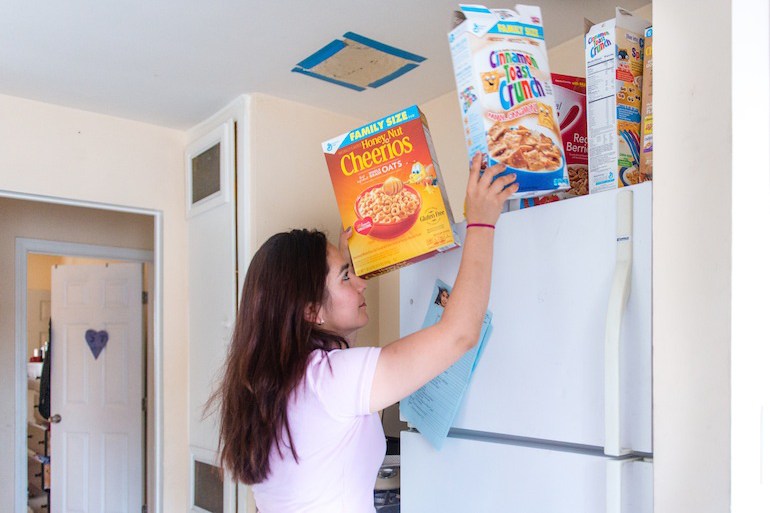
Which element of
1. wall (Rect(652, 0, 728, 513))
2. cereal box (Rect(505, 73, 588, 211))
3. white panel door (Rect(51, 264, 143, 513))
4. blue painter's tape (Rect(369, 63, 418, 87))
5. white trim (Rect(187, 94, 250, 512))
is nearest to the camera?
wall (Rect(652, 0, 728, 513))

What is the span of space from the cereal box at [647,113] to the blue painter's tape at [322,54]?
103cm

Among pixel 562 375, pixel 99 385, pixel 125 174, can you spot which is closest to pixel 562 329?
pixel 562 375

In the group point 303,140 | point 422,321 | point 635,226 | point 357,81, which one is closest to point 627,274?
point 635,226

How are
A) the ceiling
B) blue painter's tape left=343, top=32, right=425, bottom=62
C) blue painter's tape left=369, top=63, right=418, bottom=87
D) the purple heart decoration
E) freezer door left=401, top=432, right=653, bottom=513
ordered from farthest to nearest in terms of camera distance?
the purple heart decoration → blue painter's tape left=369, top=63, right=418, bottom=87 → blue painter's tape left=343, top=32, right=425, bottom=62 → the ceiling → freezer door left=401, top=432, right=653, bottom=513

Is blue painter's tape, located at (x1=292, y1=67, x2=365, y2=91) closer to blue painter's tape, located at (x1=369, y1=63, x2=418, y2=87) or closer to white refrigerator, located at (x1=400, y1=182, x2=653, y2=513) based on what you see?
blue painter's tape, located at (x1=369, y1=63, x2=418, y2=87)

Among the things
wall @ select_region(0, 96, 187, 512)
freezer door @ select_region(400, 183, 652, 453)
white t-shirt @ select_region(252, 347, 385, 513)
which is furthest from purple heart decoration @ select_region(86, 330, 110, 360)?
freezer door @ select_region(400, 183, 652, 453)

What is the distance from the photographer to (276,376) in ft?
4.34

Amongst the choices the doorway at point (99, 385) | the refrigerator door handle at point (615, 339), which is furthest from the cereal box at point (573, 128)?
the doorway at point (99, 385)

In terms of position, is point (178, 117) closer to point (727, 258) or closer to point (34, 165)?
point (34, 165)

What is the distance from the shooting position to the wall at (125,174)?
2490 mm

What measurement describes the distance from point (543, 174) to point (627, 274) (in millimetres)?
269

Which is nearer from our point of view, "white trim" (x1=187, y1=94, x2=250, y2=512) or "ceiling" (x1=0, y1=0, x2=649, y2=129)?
"ceiling" (x1=0, y1=0, x2=649, y2=129)

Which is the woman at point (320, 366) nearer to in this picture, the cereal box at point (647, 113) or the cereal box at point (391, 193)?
the cereal box at point (391, 193)

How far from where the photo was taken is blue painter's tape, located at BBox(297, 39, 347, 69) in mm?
2092
